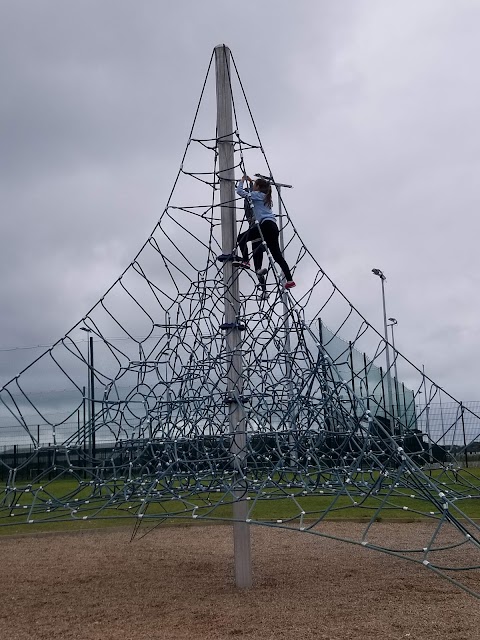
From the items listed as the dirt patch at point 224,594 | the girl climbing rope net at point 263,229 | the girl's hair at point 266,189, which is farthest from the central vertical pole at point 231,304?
the dirt patch at point 224,594

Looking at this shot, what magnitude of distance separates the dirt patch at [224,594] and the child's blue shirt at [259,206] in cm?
320

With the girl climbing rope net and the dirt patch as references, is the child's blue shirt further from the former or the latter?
the dirt patch

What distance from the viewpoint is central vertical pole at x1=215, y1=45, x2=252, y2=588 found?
22.0 ft

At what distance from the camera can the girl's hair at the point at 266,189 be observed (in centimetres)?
723

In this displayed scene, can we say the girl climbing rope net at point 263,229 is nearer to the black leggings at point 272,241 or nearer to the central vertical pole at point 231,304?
the black leggings at point 272,241

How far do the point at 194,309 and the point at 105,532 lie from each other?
506cm

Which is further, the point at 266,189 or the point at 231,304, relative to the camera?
the point at 266,189

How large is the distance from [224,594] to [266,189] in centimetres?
353

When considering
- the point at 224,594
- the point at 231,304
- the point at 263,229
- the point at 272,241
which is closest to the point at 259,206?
the point at 263,229

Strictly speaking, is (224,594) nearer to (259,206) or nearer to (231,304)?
(231,304)

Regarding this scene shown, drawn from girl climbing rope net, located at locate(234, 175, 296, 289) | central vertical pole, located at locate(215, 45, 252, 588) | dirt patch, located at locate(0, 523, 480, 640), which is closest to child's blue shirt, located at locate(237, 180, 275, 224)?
girl climbing rope net, located at locate(234, 175, 296, 289)

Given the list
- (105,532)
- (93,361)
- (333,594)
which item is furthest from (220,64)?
(93,361)

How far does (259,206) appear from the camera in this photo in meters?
7.15

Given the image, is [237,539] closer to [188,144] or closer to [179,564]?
[179,564]
